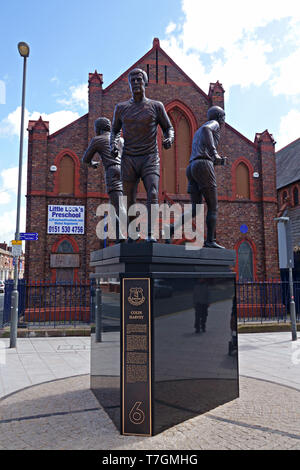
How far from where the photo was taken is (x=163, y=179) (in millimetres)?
16469

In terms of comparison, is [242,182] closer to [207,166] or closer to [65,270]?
[65,270]

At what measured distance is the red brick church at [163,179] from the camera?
15148mm

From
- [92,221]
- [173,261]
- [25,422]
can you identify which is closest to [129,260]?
[173,261]

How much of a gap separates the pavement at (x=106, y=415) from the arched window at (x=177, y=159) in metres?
10.1

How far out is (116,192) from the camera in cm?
637

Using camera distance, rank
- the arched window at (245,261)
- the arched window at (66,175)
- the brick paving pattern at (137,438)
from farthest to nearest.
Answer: the arched window at (245,261) < the arched window at (66,175) < the brick paving pattern at (137,438)

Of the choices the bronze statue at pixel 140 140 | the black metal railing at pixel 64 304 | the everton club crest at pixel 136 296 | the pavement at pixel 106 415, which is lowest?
the pavement at pixel 106 415

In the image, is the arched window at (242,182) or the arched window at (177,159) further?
the arched window at (242,182)

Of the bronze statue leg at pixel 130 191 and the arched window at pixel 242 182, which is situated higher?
the arched window at pixel 242 182

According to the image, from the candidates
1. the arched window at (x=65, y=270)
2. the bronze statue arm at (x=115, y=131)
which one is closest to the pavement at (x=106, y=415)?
the bronze statue arm at (x=115, y=131)

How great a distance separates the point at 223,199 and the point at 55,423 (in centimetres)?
1386

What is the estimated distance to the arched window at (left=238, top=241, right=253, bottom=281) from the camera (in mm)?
16594

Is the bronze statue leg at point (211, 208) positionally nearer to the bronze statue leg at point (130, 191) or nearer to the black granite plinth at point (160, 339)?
the black granite plinth at point (160, 339)

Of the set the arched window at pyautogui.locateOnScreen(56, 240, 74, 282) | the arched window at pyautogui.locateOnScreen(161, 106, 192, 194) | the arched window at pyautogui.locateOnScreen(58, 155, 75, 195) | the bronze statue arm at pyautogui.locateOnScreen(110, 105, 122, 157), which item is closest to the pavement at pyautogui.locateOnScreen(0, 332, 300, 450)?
the bronze statue arm at pyautogui.locateOnScreen(110, 105, 122, 157)
